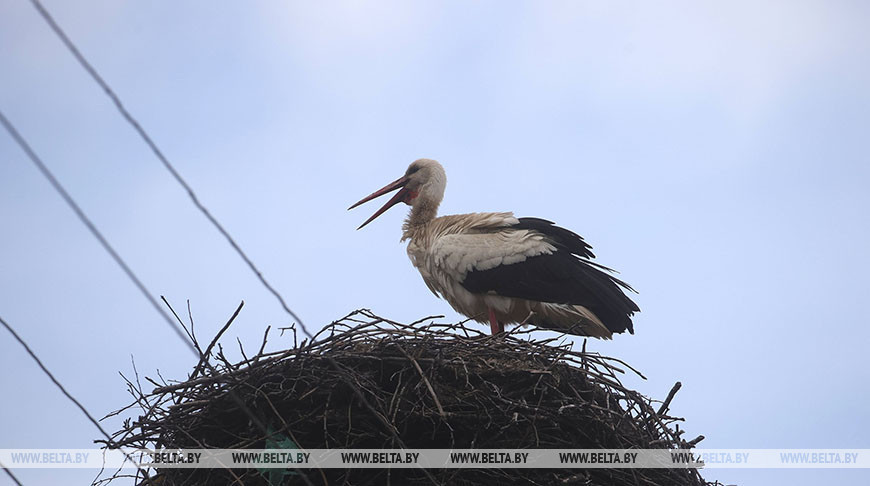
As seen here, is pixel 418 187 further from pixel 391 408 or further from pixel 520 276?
pixel 391 408

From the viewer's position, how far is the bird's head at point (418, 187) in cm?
696

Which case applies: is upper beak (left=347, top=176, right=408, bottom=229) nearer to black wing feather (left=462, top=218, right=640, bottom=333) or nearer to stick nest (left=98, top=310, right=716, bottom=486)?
black wing feather (left=462, top=218, right=640, bottom=333)

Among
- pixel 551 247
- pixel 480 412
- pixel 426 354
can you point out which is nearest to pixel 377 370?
pixel 426 354

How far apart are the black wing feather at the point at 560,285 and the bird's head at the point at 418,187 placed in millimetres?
1194

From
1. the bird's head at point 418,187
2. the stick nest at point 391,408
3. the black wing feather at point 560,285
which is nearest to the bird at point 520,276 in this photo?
the black wing feather at point 560,285

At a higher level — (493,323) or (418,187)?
→ (418,187)

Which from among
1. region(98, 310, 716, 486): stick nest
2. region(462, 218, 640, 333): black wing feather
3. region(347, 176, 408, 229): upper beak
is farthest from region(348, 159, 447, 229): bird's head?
region(98, 310, 716, 486): stick nest

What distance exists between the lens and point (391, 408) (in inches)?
152

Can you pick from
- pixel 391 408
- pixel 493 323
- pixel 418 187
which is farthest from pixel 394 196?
pixel 391 408

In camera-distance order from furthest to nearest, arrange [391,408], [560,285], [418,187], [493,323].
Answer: [418,187], [493,323], [560,285], [391,408]

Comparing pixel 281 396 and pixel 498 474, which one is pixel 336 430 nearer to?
pixel 281 396

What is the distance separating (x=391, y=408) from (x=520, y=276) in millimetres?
2202

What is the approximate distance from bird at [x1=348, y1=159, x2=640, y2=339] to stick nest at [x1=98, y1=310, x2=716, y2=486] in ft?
5.00

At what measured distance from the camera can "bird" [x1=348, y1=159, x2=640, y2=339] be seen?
19.1 ft
